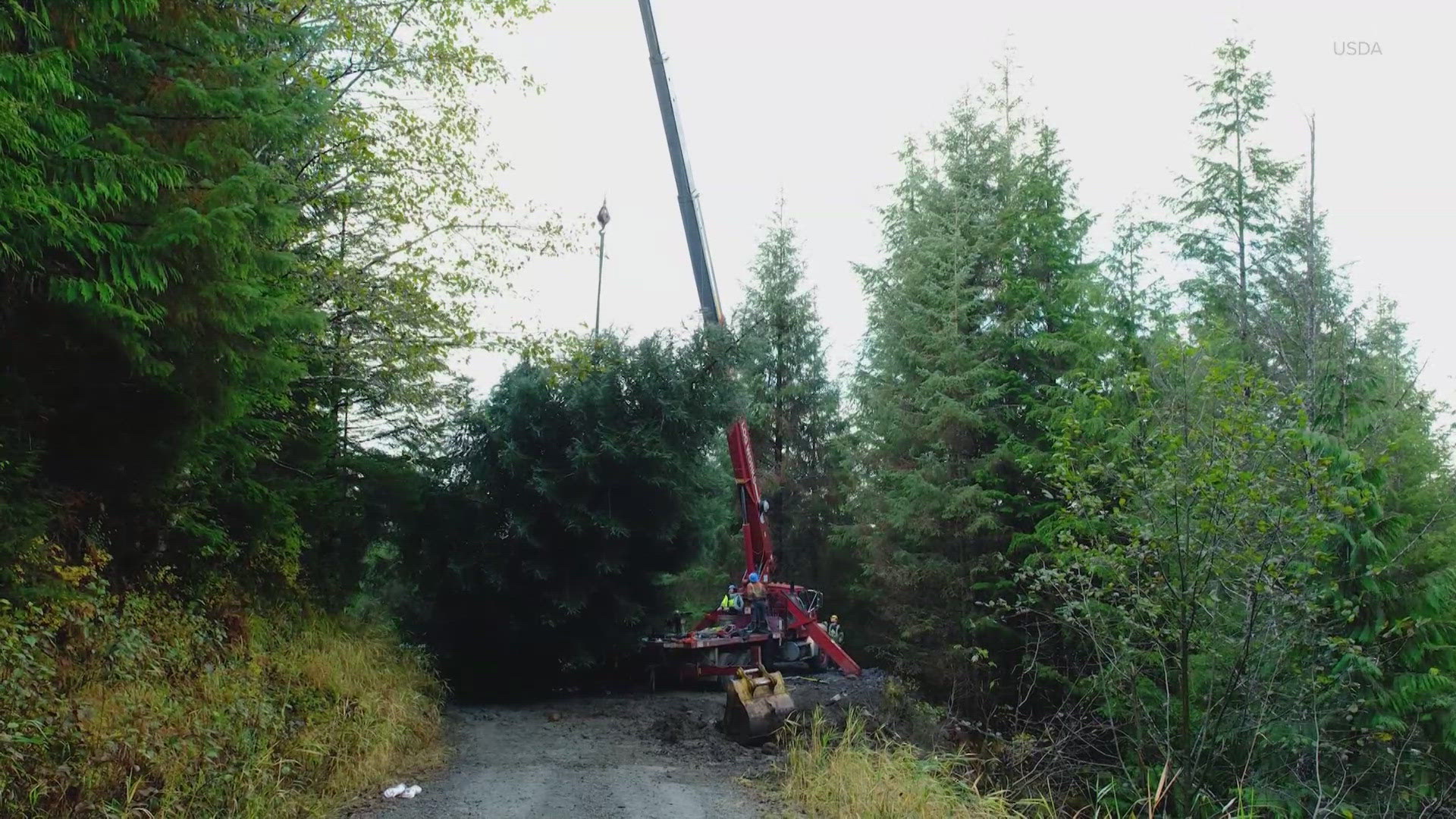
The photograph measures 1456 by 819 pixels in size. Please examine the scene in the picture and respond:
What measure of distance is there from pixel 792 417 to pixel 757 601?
11426 millimetres

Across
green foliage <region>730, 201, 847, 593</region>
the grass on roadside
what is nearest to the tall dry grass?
the grass on roadside

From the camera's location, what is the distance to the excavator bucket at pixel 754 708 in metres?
9.97

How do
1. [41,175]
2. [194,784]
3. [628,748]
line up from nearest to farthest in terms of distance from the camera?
[41,175]
[194,784]
[628,748]

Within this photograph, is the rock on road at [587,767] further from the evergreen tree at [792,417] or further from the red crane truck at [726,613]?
the evergreen tree at [792,417]

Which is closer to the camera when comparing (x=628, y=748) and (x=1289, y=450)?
(x=1289, y=450)

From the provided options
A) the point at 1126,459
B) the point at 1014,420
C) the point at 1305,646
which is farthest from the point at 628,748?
the point at 1014,420

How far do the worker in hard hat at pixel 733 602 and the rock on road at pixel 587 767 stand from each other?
12.1ft

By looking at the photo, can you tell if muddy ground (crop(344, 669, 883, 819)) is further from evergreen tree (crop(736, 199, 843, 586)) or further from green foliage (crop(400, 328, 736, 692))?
evergreen tree (crop(736, 199, 843, 586))

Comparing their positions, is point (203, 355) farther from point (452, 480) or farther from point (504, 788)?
point (452, 480)

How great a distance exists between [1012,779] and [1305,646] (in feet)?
9.26

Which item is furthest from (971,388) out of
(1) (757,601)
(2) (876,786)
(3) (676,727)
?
(2) (876,786)

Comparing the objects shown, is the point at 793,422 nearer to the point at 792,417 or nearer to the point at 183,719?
the point at 792,417

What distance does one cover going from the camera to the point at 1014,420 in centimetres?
1605

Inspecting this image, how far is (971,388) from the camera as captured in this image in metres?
16.0
